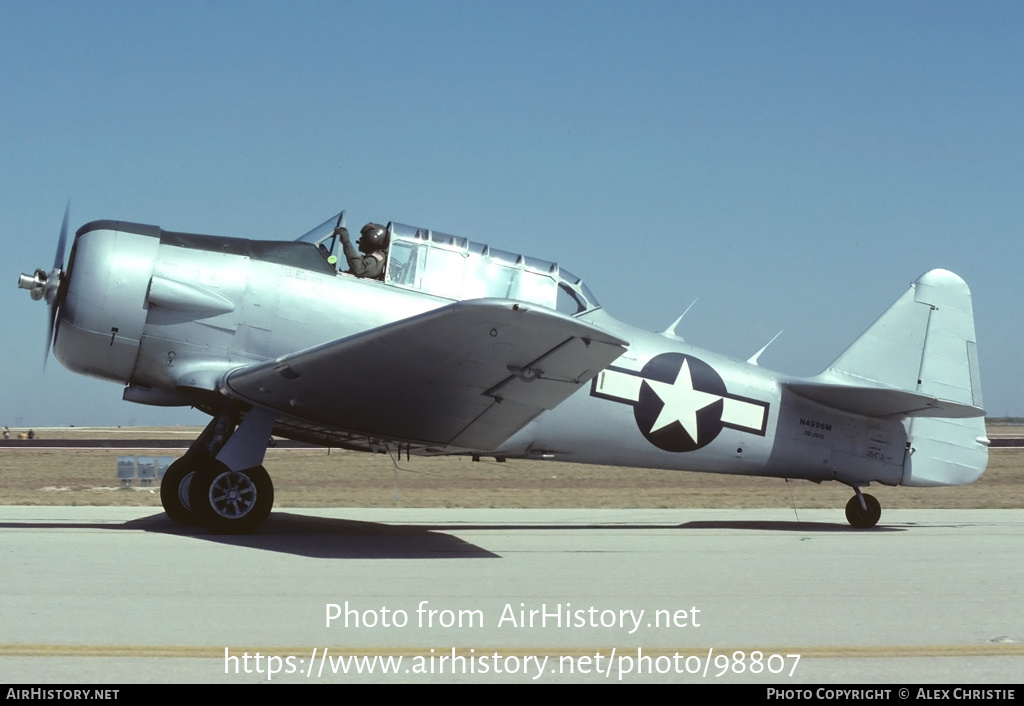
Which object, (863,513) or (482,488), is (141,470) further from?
(863,513)

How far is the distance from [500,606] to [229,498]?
3859 mm

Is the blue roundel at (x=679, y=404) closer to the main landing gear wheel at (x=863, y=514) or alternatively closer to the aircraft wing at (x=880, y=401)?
the aircraft wing at (x=880, y=401)

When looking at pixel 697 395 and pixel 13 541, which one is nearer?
pixel 13 541

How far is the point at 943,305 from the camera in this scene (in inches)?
478

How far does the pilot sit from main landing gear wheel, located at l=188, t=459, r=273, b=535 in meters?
2.14

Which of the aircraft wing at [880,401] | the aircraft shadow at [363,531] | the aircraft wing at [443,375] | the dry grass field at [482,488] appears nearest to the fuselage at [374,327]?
the aircraft wing at [880,401]

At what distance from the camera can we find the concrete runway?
446 cm

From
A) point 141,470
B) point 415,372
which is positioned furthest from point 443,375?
point 141,470

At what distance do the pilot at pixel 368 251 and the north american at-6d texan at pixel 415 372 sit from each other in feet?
0.10

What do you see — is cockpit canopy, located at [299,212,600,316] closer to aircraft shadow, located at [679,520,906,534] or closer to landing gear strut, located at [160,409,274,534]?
landing gear strut, located at [160,409,274,534]

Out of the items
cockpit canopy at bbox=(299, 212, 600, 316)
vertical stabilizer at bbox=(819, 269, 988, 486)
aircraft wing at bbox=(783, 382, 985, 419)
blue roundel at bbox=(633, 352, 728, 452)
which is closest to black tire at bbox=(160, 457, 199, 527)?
cockpit canopy at bbox=(299, 212, 600, 316)

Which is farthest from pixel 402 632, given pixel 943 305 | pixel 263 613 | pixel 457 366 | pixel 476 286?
pixel 943 305

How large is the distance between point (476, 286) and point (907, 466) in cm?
551
